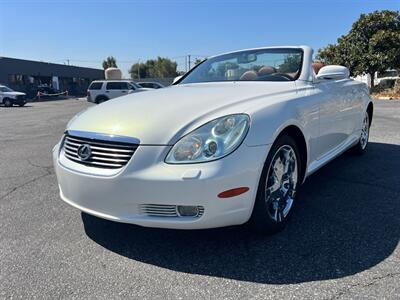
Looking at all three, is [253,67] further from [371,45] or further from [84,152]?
[371,45]

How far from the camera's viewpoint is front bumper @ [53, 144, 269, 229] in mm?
2271

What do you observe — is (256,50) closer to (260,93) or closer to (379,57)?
(260,93)

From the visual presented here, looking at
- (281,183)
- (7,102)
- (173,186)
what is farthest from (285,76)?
(7,102)

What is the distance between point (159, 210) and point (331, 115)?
226 cm

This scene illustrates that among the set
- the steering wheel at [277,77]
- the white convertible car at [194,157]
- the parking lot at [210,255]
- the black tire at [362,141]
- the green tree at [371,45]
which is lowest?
the parking lot at [210,255]

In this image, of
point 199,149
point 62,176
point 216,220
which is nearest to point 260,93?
point 199,149

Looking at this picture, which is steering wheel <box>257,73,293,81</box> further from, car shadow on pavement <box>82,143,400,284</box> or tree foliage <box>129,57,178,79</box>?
tree foliage <box>129,57,178,79</box>

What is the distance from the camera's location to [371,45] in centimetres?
2633

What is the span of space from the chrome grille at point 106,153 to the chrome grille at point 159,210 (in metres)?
0.33

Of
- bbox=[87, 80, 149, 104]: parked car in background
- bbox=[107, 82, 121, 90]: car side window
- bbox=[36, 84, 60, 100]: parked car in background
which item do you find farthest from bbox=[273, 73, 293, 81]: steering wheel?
bbox=[36, 84, 60, 100]: parked car in background

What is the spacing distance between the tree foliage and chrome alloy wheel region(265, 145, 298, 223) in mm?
84806

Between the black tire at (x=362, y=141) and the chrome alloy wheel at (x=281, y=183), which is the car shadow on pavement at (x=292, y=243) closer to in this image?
the chrome alloy wheel at (x=281, y=183)

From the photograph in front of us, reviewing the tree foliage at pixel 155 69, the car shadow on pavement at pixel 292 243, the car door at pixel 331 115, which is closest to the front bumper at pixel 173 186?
the car shadow on pavement at pixel 292 243

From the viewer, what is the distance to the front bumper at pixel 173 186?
227cm
